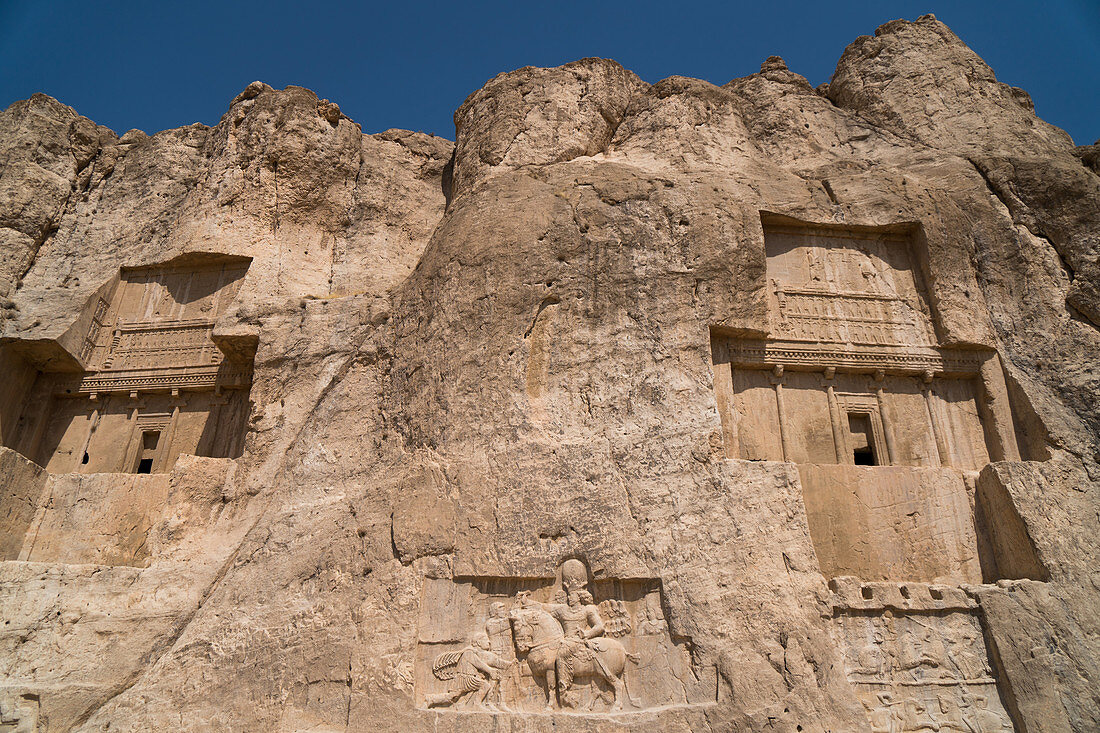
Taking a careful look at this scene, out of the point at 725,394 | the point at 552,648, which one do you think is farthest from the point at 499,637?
the point at 725,394

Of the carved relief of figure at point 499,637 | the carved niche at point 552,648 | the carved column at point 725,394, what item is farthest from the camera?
the carved column at point 725,394

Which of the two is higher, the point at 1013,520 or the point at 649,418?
the point at 649,418

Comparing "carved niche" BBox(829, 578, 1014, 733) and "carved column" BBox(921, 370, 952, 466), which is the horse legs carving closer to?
"carved niche" BBox(829, 578, 1014, 733)

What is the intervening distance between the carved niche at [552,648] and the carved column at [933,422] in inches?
187

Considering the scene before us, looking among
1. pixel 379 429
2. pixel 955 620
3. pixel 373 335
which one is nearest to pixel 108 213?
pixel 373 335

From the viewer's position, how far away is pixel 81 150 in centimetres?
1441

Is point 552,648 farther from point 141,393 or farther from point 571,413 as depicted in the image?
point 141,393

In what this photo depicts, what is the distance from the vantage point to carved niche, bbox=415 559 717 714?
8.05 metres

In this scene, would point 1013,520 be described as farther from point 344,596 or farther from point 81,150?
point 81,150

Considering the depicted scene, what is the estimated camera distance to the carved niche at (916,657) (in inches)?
328

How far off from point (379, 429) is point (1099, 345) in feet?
31.8

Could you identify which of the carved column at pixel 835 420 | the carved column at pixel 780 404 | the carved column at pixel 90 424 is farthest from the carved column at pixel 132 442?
the carved column at pixel 835 420

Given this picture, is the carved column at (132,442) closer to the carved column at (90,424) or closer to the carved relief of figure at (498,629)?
the carved column at (90,424)

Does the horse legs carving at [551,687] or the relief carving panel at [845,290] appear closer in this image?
the horse legs carving at [551,687]
